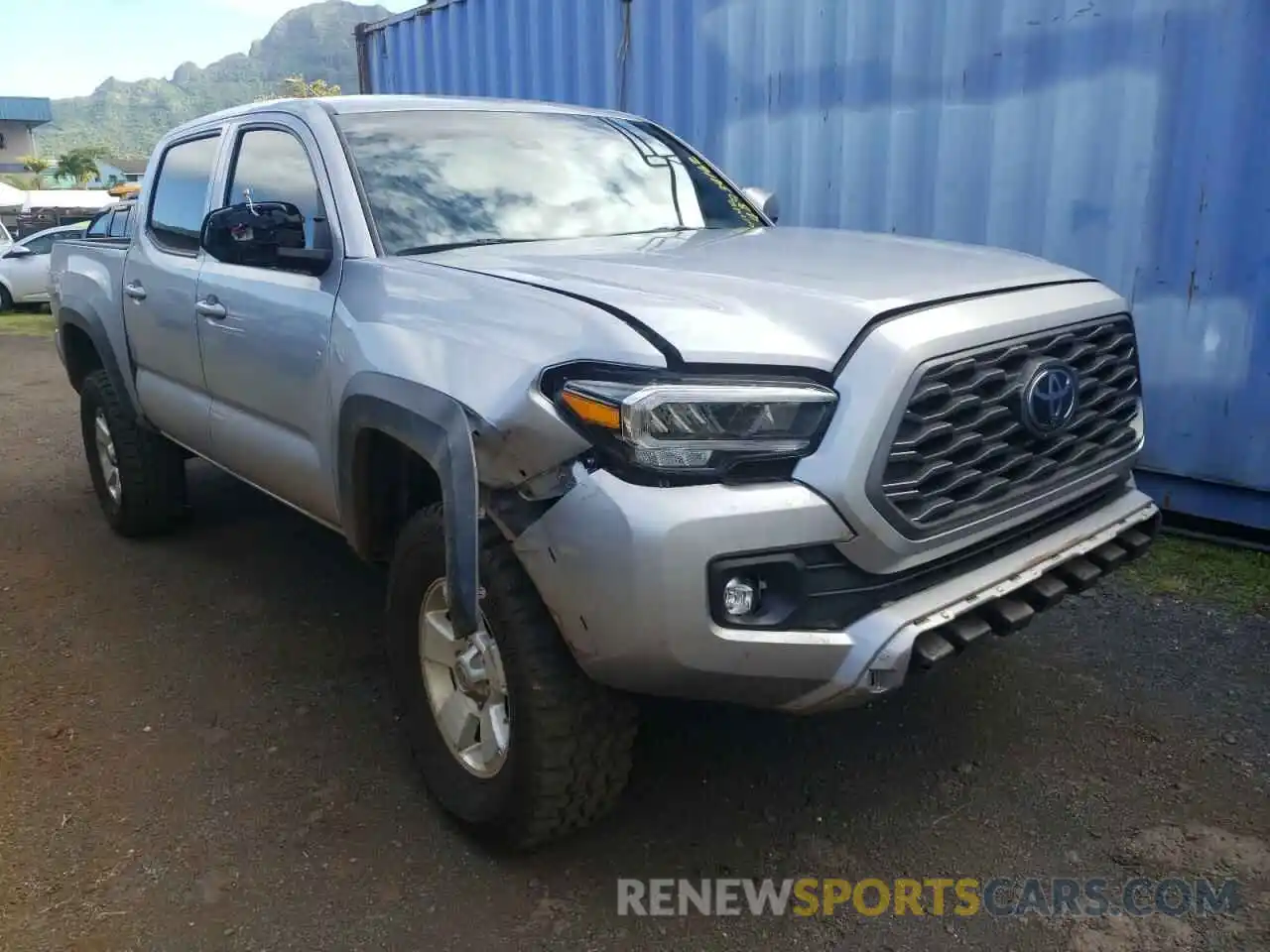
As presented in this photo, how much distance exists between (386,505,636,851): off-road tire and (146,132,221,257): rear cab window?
2.12 meters

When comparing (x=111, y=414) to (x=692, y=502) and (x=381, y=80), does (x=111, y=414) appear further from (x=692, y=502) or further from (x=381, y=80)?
(x=381, y=80)

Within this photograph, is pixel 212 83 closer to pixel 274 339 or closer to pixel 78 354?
pixel 78 354

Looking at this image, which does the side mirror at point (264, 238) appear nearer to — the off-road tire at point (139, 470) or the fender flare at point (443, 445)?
the fender flare at point (443, 445)

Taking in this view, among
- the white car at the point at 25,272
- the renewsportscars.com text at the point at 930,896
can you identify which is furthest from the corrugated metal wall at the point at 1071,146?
the white car at the point at 25,272

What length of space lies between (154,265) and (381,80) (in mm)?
5386

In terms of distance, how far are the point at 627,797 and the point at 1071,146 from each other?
3.69m

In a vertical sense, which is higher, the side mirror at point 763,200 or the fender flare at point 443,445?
the side mirror at point 763,200

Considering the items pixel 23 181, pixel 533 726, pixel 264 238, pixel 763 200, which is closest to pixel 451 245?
pixel 264 238

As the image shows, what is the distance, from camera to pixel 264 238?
10.0ft

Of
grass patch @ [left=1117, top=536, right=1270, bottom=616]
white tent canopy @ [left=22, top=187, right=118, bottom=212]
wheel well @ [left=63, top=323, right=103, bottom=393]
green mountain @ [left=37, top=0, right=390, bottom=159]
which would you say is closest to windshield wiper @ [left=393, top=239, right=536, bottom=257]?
grass patch @ [left=1117, top=536, right=1270, bottom=616]

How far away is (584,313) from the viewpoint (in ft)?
7.32

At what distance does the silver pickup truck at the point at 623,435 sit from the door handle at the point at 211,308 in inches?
5.7

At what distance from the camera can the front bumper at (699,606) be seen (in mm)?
2014

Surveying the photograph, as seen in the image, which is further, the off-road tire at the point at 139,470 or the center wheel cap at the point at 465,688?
the off-road tire at the point at 139,470
